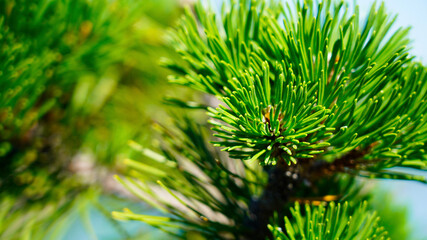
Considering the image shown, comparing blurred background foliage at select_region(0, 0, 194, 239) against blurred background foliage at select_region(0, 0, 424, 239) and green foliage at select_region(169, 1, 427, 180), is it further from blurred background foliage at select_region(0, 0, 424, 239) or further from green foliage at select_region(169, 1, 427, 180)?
green foliage at select_region(169, 1, 427, 180)

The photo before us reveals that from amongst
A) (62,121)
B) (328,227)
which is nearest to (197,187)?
(328,227)

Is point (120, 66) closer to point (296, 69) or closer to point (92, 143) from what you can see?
point (92, 143)

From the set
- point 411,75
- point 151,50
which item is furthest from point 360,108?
point 151,50

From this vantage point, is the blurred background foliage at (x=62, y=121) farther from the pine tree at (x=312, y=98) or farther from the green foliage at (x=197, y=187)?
the pine tree at (x=312, y=98)

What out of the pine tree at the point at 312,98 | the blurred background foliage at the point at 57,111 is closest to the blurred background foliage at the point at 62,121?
the blurred background foliage at the point at 57,111

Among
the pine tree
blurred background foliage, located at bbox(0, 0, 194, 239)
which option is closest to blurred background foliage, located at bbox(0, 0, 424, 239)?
blurred background foliage, located at bbox(0, 0, 194, 239)

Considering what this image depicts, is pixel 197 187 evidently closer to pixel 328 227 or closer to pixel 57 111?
pixel 328 227
